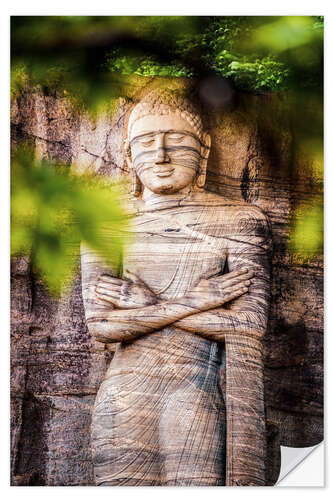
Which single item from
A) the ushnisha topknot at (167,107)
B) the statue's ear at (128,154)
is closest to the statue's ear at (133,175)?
the statue's ear at (128,154)

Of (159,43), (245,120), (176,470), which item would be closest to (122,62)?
(159,43)

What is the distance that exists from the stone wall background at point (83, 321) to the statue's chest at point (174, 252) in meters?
0.43

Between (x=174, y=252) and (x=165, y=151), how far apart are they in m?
0.70

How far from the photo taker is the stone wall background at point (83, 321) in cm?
691

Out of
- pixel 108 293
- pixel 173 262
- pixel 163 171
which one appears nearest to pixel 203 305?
pixel 173 262

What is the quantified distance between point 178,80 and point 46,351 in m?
2.15

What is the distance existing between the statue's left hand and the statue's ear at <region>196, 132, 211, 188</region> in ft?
2.75

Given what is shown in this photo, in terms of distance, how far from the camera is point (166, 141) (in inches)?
266

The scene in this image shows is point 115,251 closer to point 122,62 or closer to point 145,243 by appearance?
point 145,243

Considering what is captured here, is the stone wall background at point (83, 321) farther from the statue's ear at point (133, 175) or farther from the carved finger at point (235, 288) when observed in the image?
the carved finger at point (235, 288)

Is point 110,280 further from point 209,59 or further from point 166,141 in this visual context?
point 209,59

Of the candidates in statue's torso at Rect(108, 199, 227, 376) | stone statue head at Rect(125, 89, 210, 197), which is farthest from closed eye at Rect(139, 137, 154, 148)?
statue's torso at Rect(108, 199, 227, 376)

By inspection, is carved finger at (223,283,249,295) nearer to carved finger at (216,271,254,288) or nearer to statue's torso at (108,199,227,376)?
carved finger at (216,271,254,288)

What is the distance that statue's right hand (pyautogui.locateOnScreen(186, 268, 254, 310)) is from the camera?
6.51m
